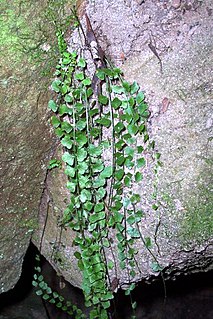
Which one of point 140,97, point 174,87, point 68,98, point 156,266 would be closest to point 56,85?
point 68,98

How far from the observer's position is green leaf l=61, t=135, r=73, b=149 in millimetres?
1463

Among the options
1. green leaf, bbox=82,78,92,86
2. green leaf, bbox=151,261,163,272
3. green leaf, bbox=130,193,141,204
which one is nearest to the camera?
green leaf, bbox=82,78,92,86

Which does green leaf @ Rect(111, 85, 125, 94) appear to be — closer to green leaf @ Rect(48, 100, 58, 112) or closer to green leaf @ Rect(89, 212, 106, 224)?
green leaf @ Rect(48, 100, 58, 112)

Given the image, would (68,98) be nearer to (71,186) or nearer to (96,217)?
(71,186)

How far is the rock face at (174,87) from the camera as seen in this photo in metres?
1.38

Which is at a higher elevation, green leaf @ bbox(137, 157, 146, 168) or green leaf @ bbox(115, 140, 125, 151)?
green leaf @ bbox(115, 140, 125, 151)

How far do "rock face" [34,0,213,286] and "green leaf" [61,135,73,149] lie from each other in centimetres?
28

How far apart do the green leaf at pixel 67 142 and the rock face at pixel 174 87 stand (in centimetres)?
28

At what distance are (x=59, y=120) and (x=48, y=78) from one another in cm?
14

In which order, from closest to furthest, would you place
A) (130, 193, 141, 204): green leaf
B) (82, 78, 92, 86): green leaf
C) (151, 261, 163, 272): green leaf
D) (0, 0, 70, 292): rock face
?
(0, 0, 70, 292): rock face < (82, 78, 92, 86): green leaf < (130, 193, 141, 204): green leaf < (151, 261, 163, 272): green leaf

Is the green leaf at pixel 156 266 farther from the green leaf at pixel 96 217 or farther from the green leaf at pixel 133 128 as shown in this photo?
the green leaf at pixel 133 128

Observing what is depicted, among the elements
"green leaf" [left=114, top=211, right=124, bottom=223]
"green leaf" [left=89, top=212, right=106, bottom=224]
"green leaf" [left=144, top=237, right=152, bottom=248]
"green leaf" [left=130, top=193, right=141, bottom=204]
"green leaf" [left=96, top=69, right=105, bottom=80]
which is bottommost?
"green leaf" [left=144, top=237, right=152, bottom=248]

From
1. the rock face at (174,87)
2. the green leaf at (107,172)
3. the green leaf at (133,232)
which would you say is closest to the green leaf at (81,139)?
the green leaf at (107,172)

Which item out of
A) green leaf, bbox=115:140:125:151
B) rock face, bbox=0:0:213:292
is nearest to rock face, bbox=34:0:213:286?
rock face, bbox=0:0:213:292
